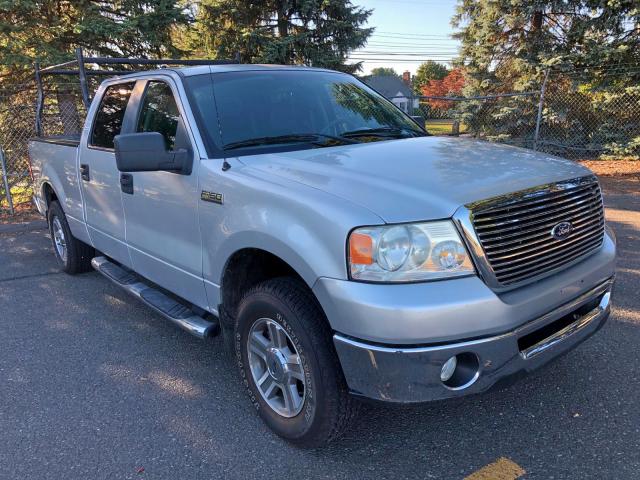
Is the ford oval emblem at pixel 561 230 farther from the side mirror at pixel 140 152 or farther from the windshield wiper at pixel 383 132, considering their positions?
the side mirror at pixel 140 152

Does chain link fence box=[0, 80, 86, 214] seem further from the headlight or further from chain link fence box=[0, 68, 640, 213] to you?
the headlight

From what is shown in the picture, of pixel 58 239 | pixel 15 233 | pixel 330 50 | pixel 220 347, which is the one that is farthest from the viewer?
pixel 330 50

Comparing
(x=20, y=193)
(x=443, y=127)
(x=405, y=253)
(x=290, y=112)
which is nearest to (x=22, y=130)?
(x=20, y=193)

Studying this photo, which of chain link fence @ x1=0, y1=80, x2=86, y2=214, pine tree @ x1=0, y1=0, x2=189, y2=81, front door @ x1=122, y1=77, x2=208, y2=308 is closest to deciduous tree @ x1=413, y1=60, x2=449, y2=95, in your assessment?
pine tree @ x1=0, y1=0, x2=189, y2=81

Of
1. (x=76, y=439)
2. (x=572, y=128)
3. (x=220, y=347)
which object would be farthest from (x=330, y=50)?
(x=76, y=439)

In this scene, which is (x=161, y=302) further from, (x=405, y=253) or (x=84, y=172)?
(x=405, y=253)

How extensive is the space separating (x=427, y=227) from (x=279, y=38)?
14.0 m

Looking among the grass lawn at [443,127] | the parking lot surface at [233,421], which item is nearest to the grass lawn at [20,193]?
the parking lot surface at [233,421]

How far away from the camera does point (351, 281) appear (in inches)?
86.4

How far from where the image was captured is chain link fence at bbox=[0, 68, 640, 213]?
979cm

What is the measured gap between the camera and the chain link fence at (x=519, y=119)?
9789mm

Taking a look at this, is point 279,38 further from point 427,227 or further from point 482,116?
point 427,227

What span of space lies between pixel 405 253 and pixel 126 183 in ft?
7.81

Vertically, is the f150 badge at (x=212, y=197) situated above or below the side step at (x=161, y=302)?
above
